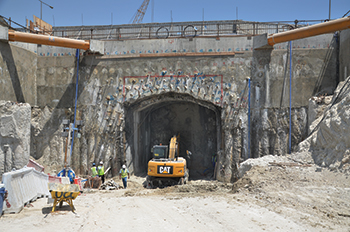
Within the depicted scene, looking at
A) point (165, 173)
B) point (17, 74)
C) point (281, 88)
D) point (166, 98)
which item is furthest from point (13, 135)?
point (281, 88)

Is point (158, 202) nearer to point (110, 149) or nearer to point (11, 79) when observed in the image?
point (110, 149)

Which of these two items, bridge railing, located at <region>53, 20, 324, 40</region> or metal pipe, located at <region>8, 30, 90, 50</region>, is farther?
bridge railing, located at <region>53, 20, 324, 40</region>

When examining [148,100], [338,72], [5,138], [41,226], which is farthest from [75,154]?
[338,72]

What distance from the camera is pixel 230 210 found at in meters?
8.33

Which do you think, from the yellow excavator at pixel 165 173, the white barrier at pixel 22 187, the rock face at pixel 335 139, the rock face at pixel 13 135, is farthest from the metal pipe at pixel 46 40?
the rock face at pixel 335 139

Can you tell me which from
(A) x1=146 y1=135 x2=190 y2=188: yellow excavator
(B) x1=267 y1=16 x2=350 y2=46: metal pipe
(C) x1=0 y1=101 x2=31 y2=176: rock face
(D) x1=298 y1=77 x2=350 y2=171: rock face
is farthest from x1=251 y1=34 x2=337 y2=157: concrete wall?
(C) x1=0 y1=101 x2=31 y2=176: rock face

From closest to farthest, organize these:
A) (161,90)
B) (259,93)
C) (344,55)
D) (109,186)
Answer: (109,186) → (344,55) → (259,93) → (161,90)

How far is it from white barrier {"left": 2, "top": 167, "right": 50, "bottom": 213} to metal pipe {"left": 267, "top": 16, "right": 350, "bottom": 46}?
1215 centimetres

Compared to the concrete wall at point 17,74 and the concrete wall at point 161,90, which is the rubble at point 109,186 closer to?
the concrete wall at point 161,90

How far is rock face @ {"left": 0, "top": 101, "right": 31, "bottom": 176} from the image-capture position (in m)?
14.0

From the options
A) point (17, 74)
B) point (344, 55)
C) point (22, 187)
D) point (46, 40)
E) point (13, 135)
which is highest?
point (46, 40)

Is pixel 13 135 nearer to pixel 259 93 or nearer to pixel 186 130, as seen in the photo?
pixel 186 130

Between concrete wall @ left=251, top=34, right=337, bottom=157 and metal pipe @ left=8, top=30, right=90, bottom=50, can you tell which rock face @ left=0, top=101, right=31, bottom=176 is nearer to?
metal pipe @ left=8, top=30, right=90, bottom=50

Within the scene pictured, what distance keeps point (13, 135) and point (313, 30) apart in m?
14.9
